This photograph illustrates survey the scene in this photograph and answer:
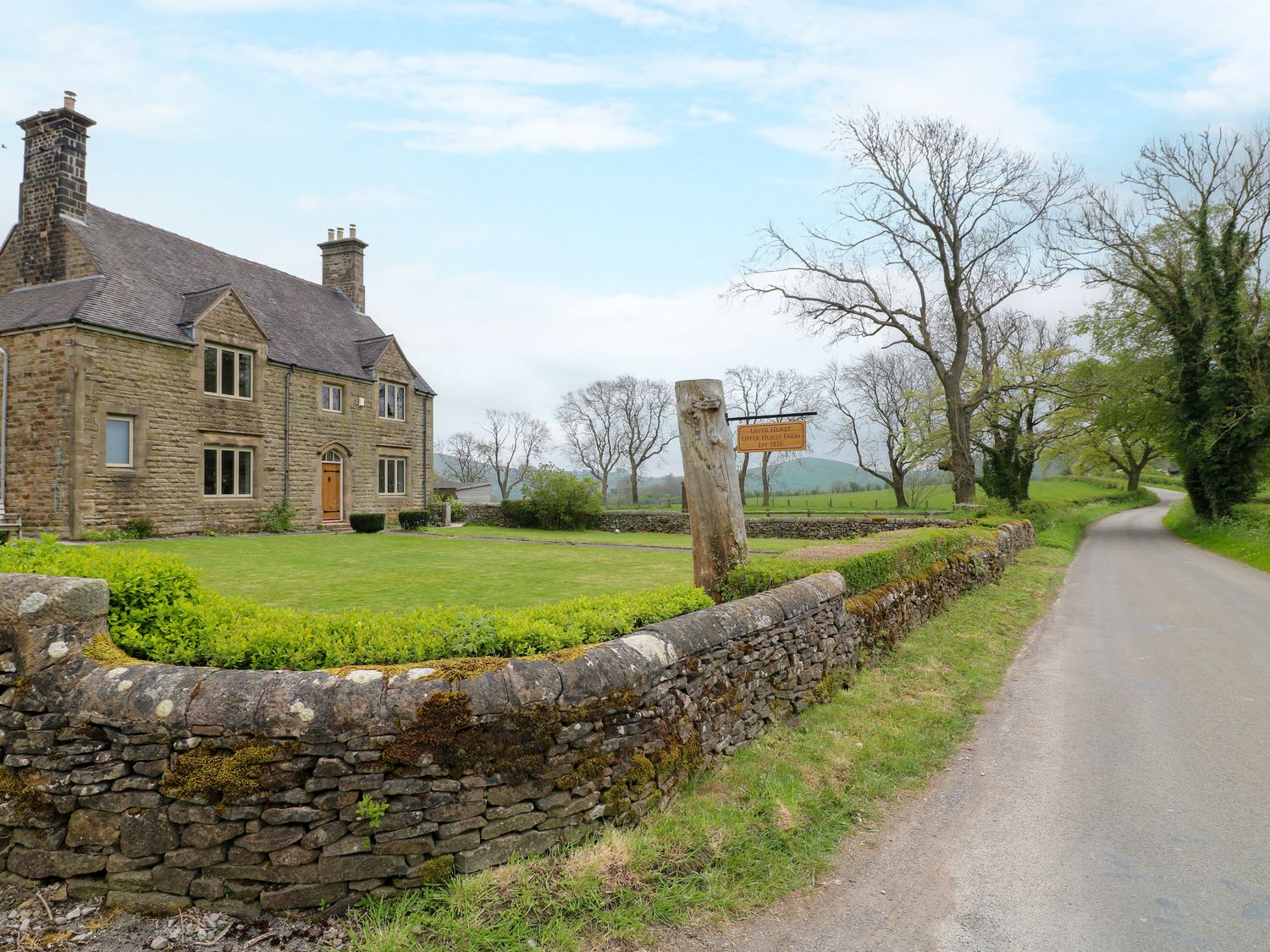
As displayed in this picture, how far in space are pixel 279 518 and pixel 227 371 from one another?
16.8 ft

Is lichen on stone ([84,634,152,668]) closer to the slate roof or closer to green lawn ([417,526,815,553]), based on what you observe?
green lawn ([417,526,815,553])

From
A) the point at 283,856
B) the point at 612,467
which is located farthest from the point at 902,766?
the point at 612,467

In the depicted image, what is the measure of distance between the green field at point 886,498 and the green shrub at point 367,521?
31166 mm

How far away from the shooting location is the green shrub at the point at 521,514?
32.1 metres

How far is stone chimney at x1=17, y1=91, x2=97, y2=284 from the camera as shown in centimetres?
1991

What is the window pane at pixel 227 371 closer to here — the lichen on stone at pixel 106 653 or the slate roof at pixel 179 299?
the slate roof at pixel 179 299

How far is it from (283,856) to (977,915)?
369cm

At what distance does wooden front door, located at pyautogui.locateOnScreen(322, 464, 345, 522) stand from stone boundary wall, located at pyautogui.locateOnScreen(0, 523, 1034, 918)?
78.5 ft

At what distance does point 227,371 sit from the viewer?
22.7 metres

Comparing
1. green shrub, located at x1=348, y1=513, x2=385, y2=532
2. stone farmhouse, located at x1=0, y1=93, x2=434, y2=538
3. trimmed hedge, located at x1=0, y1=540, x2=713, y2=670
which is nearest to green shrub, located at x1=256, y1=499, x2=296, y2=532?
stone farmhouse, located at x1=0, y1=93, x2=434, y2=538

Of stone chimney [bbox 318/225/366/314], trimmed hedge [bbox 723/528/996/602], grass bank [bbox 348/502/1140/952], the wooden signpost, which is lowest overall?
grass bank [bbox 348/502/1140/952]

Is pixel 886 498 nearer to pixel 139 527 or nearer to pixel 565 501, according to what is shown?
pixel 565 501

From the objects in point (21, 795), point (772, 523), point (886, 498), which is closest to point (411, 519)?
point (772, 523)

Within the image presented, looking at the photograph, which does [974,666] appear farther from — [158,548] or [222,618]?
[158,548]
